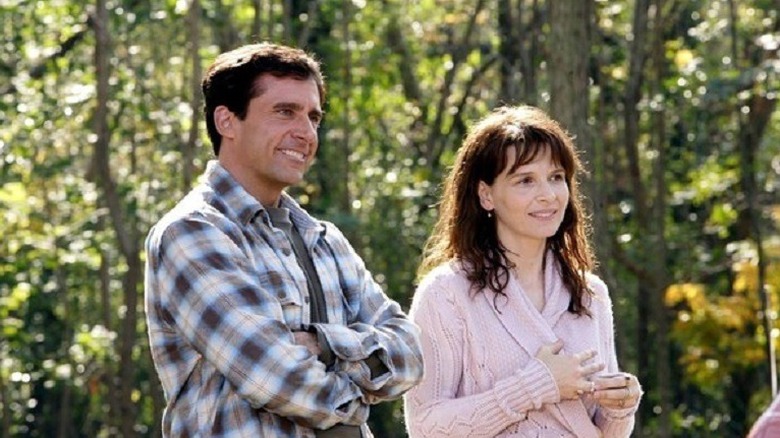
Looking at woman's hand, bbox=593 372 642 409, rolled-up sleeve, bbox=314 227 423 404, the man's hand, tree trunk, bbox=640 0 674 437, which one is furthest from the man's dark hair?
tree trunk, bbox=640 0 674 437

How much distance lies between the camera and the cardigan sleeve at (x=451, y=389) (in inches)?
215

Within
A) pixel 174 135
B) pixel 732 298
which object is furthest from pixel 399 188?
pixel 732 298

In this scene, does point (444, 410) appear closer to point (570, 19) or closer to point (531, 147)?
point (531, 147)

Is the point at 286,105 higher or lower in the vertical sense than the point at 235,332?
higher

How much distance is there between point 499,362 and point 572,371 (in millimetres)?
256

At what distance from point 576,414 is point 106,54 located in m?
10.7

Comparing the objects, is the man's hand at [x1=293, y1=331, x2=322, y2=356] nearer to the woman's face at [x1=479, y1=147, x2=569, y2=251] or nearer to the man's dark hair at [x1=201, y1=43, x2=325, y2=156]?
the man's dark hair at [x1=201, y1=43, x2=325, y2=156]

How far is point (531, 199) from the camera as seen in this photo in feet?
18.5

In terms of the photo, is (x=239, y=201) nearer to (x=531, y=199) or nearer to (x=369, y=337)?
(x=369, y=337)

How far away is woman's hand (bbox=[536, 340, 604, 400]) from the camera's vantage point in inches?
213

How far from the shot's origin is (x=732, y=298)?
21.2 m

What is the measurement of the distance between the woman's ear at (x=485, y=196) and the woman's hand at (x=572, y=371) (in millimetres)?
540

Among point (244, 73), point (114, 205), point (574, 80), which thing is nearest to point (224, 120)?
point (244, 73)

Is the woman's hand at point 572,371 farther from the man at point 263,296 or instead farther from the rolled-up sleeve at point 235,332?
the rolled-up sleeve at point 235,332
